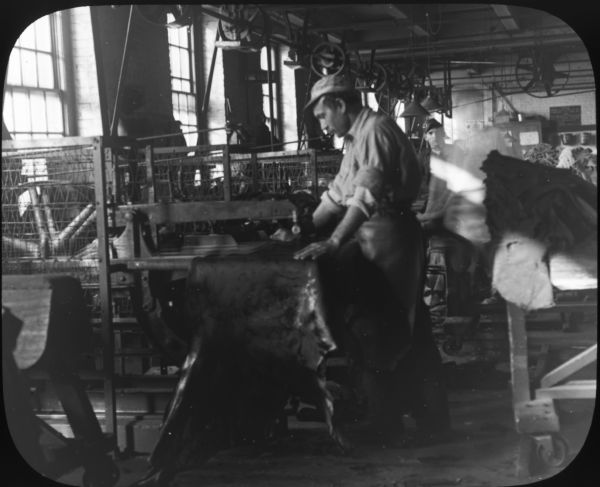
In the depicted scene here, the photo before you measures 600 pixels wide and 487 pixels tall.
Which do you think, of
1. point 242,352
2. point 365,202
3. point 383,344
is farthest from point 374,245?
point 242,352

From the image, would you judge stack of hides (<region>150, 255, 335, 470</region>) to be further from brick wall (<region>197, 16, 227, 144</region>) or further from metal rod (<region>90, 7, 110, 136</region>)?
metal rod (<region>90, 7, 110, 136</region>)

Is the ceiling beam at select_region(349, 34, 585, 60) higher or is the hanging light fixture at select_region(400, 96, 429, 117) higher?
the ceiling beam at select_region(349, 34, 585, 60)

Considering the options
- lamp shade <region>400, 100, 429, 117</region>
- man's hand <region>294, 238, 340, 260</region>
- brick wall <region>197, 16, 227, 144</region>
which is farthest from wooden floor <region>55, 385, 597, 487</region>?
brick wall <region>197, 16, 227, 144</region>

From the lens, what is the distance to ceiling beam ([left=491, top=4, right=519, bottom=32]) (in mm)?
3062

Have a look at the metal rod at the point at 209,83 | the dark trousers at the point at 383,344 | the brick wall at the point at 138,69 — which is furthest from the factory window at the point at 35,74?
the dark trousers at the point at 383,344

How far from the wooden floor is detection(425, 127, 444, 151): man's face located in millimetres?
783

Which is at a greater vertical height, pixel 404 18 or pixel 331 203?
pixel 404 18

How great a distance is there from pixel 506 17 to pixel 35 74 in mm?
1505

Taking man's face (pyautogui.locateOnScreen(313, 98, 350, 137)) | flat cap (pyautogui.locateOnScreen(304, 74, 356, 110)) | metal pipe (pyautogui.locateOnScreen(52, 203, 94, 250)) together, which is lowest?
metal pipe (pyautogui.locateOnScreen(52, 203, 94, 250))

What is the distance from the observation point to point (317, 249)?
2957mm

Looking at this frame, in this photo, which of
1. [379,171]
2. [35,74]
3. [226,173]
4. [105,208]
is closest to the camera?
[379,171]

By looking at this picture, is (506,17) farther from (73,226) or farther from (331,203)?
(73,226)

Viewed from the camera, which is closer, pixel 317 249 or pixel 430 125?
pixel 317 249

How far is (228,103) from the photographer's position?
315 centimetres
